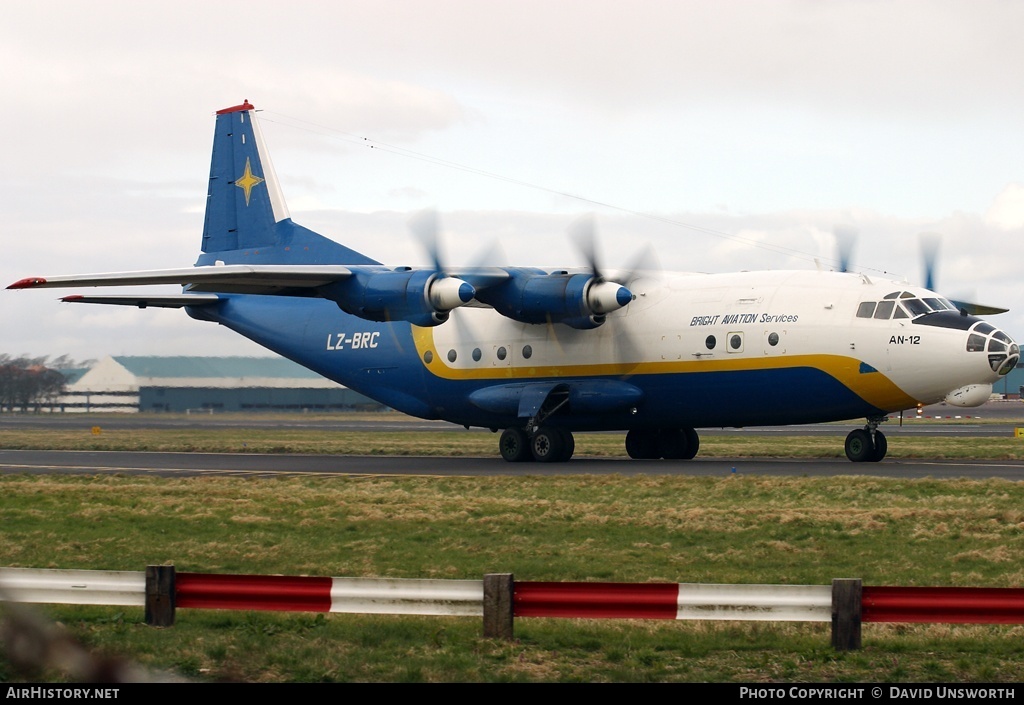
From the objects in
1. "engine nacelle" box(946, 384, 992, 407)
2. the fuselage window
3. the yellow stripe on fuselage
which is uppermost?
the fuselage window

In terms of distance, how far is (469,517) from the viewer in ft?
59.8

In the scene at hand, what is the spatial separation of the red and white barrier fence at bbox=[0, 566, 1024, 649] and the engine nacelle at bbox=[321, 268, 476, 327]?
704 inches

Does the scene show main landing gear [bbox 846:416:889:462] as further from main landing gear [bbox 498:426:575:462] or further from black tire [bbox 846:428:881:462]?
main landing gear [bbox 498:426:575:462]

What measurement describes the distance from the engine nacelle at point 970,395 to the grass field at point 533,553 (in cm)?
512

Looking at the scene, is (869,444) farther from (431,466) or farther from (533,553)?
(533,553)

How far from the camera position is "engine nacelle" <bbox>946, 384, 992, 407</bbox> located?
25703 mm

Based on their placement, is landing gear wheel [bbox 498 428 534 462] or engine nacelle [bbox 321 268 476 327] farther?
landing gear wheel [bbox 498 428 534 462]

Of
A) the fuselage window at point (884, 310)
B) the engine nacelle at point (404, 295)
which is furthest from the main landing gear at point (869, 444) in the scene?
the engine nacelle at point (404, 295)

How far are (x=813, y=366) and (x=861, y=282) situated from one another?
8.48 ft

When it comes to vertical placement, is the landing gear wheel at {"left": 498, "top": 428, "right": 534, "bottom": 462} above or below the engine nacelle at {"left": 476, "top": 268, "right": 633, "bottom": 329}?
below

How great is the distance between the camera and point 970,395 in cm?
2597

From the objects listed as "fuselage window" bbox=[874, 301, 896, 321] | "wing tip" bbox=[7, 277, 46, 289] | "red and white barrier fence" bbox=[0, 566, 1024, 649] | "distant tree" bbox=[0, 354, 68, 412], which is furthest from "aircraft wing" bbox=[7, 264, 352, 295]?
"distant tree" bbox=[0, 354, 68, 412]
